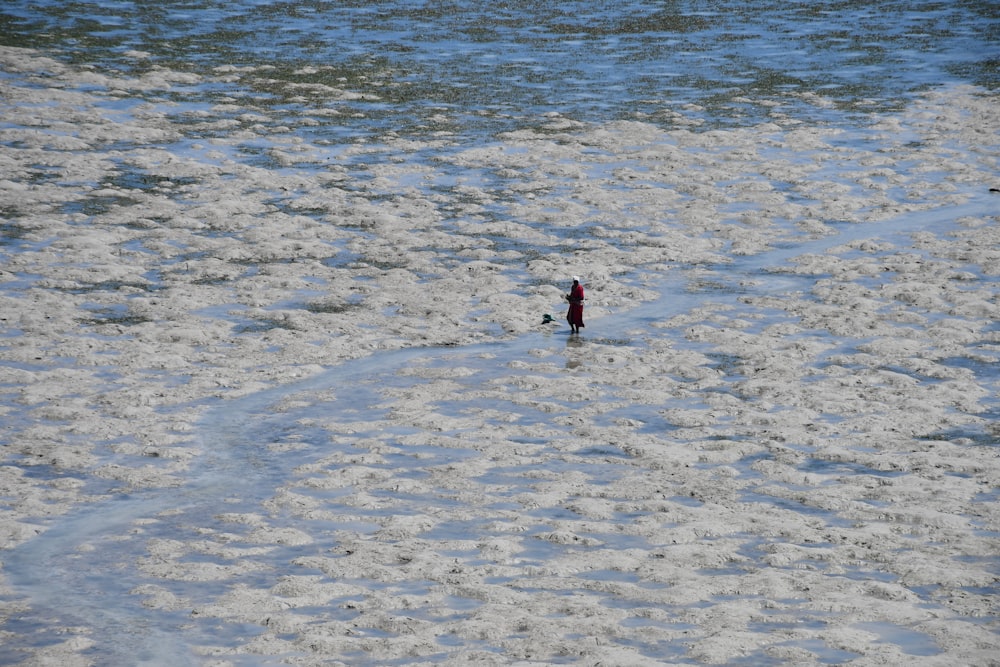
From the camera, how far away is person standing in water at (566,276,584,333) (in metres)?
22.8

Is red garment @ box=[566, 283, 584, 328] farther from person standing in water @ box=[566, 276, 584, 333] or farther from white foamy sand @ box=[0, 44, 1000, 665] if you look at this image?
white foamy sand @ box=[0, 44, 1000, 665]

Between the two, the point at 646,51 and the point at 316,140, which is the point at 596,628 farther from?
the point at 646,51

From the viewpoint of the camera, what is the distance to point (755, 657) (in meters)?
13.0

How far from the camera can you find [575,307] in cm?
2303

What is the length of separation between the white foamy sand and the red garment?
558mm

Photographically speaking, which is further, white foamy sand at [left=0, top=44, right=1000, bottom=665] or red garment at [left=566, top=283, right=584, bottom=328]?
red garment at [left=566, top=283, right=584, bottom=328]

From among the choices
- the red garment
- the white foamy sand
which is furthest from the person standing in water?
the white foamy sand

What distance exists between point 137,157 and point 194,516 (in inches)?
804

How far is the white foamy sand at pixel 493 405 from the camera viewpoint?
13.9 metres

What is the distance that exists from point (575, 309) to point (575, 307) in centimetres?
5

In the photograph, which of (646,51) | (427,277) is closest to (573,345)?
(427,277)

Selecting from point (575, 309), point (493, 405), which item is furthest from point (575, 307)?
point (493, 405)

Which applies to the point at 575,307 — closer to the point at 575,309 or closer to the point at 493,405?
the point at 575,309

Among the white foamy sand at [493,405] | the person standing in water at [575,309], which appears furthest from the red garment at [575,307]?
the white foamy sand at [493,405]
